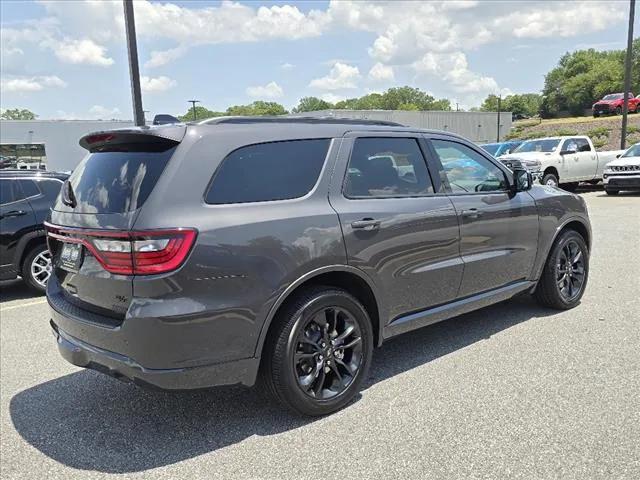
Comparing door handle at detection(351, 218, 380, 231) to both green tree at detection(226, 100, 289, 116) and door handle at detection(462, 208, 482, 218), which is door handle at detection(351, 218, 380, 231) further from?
green tree at detection(226, 100, 289, 116)

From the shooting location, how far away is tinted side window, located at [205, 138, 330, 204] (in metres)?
3.09

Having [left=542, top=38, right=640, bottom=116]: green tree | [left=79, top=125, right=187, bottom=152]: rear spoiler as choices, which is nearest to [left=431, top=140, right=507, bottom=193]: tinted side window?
[left=79, top=125, right=187, bottom=152]: rear spoiler

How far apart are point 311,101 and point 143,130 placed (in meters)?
156

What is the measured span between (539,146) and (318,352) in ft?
51.5

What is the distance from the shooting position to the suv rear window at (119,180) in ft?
9.78

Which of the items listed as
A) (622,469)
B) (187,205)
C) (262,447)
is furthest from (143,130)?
(622,469)

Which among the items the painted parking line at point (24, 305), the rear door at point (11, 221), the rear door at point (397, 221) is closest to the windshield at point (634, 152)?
the rear door at point (397, 221)

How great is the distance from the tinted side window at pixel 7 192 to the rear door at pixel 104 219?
13.6 feet

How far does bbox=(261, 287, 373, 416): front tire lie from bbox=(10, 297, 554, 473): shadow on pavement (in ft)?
0.70

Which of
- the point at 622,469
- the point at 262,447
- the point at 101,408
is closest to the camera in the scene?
the point at 622,469

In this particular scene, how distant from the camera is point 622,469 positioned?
8.99ft

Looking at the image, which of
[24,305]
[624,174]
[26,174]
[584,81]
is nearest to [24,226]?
[26,174]

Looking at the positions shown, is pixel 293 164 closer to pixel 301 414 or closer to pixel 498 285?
pixel 301 414

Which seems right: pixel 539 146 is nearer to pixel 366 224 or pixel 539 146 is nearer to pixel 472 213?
pixel 472 213
